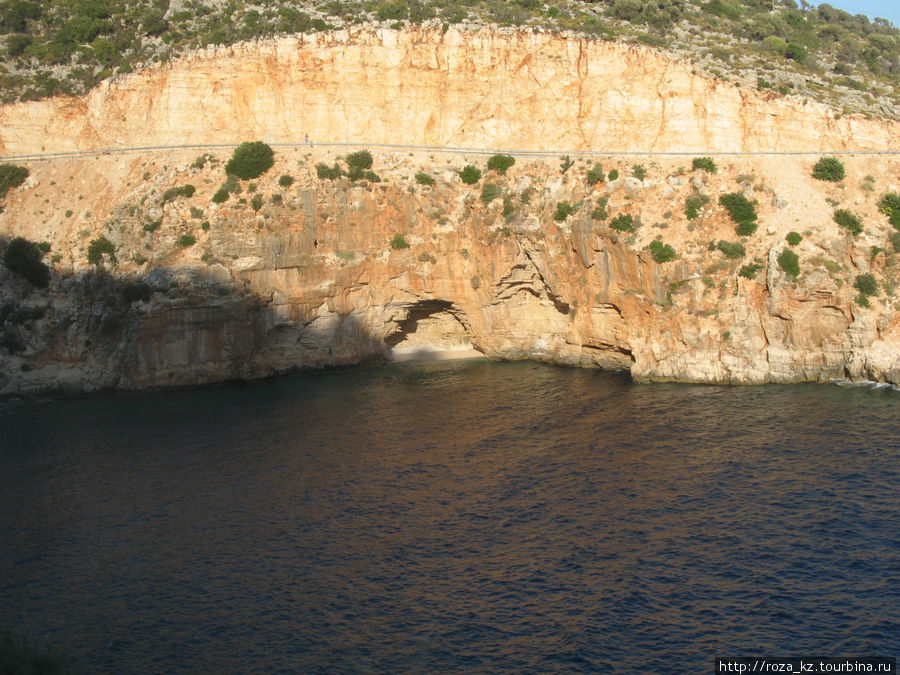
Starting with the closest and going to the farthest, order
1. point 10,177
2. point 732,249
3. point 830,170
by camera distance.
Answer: point 732,249
point 830,170
point 10,177

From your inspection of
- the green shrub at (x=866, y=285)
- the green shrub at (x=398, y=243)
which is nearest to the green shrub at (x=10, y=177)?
the green shrub at (x=398, y=243)

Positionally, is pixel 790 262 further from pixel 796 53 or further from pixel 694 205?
pixel 796 53

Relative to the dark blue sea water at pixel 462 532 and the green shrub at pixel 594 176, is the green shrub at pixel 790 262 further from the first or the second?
the green shrub at pixel 594 176

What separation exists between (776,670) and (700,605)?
2.82 meters

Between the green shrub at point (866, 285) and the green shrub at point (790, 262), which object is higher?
the green shrub at point (790, 262)

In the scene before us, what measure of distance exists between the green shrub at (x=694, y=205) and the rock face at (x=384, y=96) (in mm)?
5451

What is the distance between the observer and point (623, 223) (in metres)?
42.8

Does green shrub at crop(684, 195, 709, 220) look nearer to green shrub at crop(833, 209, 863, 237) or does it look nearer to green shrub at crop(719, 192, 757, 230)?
green shrub at crop(719, 192, 757, 230)

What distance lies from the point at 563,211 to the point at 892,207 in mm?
17664

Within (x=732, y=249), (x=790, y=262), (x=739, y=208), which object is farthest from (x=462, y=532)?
(x=739, y=208)

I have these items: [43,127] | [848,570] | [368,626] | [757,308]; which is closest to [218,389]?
[43,127]

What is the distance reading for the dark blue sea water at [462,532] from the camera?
63.6 feet

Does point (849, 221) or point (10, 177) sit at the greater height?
point (10, 177)

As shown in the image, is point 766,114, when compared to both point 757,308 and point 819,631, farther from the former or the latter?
point 819,631
